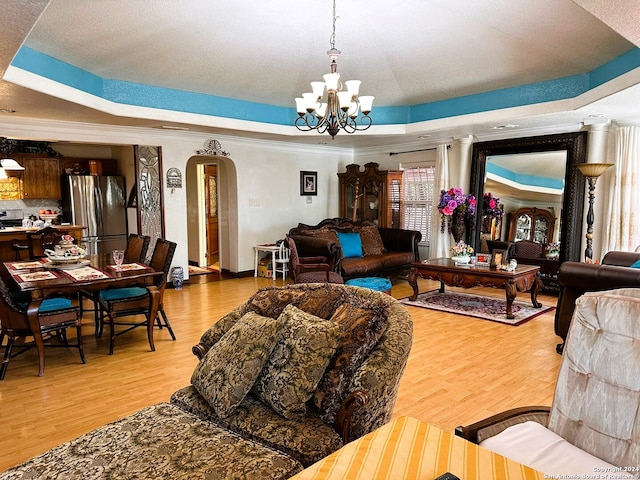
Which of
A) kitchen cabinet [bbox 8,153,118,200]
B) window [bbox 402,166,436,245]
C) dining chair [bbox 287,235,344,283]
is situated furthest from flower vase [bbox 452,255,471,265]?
kitchen cabinet [bbox 8,153,118,200]

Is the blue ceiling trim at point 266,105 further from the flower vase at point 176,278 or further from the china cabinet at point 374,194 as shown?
the flower vase at point 176,278

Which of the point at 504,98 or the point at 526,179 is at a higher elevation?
the point at 504,98

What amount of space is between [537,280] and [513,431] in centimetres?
421

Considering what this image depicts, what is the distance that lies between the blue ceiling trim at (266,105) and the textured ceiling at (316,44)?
0.36 ft

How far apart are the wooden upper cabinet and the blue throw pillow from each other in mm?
5221

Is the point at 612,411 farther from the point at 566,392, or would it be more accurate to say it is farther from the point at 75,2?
the point at 75,2

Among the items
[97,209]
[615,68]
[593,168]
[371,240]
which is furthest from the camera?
[97,209]

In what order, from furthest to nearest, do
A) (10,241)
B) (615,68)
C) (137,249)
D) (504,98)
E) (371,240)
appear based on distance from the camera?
(371,240) < (10,241) < (504,98) < (137,249) < (615,68)

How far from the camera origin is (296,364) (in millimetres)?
1849

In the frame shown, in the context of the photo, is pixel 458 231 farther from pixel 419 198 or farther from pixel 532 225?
pixel 419 198

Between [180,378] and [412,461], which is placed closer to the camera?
[412,461]

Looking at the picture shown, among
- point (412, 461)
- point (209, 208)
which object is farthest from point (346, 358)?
point (209, 208)

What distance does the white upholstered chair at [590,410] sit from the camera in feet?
4.68

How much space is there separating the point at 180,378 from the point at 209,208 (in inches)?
231
